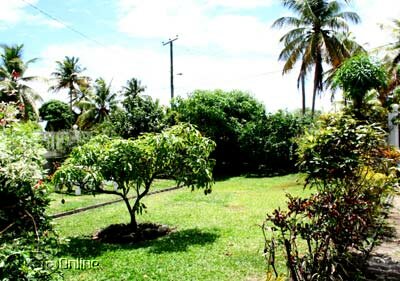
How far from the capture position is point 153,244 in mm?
6613

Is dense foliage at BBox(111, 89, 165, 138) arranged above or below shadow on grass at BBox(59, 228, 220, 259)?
above

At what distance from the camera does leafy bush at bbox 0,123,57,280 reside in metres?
2.77

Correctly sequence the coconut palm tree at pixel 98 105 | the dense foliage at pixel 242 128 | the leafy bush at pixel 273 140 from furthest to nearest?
the coconut palm tree at pixel 98 105 → the dense foliage at pixel 242 128 → the leafy bush at pixel 273 140

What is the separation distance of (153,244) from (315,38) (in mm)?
17348

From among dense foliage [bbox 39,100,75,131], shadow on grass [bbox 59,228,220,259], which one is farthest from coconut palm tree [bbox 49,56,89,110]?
shadow on grass [bbox 59,228,220,259]

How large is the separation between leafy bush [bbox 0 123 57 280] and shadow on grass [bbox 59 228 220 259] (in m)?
2.86

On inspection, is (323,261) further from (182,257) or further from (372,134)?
(182,257)

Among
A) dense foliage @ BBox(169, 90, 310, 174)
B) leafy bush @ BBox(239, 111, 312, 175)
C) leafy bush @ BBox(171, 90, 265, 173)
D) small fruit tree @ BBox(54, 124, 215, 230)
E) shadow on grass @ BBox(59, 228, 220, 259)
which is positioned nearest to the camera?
shadow on grass @ BBox(59, 228, 220, 259)

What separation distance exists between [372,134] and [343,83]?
615cm

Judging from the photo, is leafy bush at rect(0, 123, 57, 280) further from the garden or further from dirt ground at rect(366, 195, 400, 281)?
dirt ground at rect(366, 195, 400, 281)

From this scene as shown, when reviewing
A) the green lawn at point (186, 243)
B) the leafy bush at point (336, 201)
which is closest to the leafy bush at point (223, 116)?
the green lawn at point (186, 243)

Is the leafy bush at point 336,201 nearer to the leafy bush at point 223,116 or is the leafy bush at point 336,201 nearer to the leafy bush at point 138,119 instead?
the leafy bush at point 223,116

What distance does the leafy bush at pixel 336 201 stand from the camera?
3.87 m

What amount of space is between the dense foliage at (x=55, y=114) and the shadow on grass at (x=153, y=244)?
29265 millimetres
